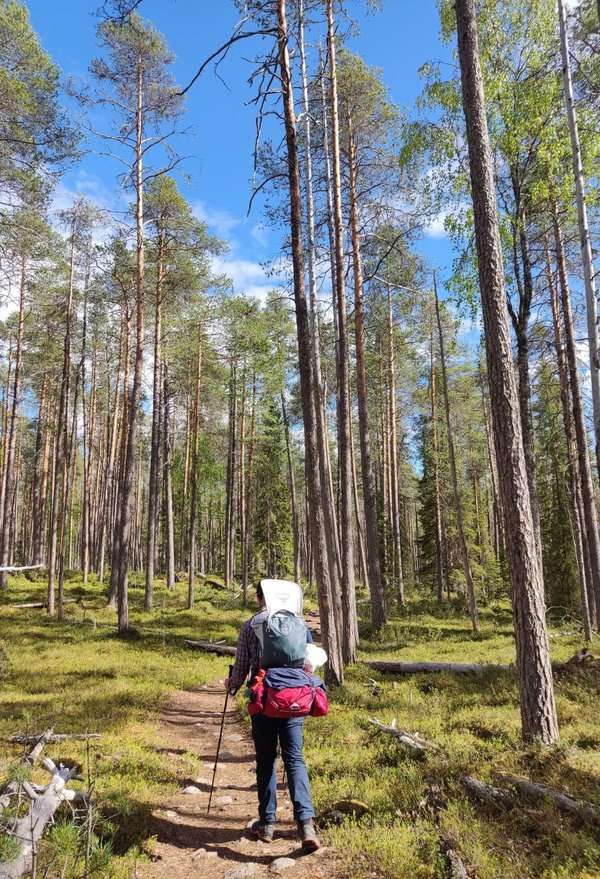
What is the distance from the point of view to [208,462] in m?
28.8

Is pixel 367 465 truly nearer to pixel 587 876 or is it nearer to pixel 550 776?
pixel 550 776

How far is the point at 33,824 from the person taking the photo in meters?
3.74

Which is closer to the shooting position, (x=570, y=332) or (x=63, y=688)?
(x=63, y=688)

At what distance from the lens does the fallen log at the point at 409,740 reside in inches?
228

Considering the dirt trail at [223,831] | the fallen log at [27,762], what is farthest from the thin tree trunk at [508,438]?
the fallen log at [27,762]

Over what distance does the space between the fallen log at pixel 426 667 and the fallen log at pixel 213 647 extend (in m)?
4.61

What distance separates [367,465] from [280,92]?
9319 mm

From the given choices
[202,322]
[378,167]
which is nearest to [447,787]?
[378,167]

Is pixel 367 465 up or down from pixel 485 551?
up

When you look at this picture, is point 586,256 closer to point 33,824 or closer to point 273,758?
point 273,758

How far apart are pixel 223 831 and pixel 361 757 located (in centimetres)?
192

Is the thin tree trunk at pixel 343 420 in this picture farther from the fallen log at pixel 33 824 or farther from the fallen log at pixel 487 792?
the fallen log at pixel 33 824

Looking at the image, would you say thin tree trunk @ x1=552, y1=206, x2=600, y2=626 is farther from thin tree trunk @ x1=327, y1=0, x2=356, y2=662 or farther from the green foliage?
the green foliage

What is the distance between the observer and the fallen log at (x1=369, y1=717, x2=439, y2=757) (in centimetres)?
580
